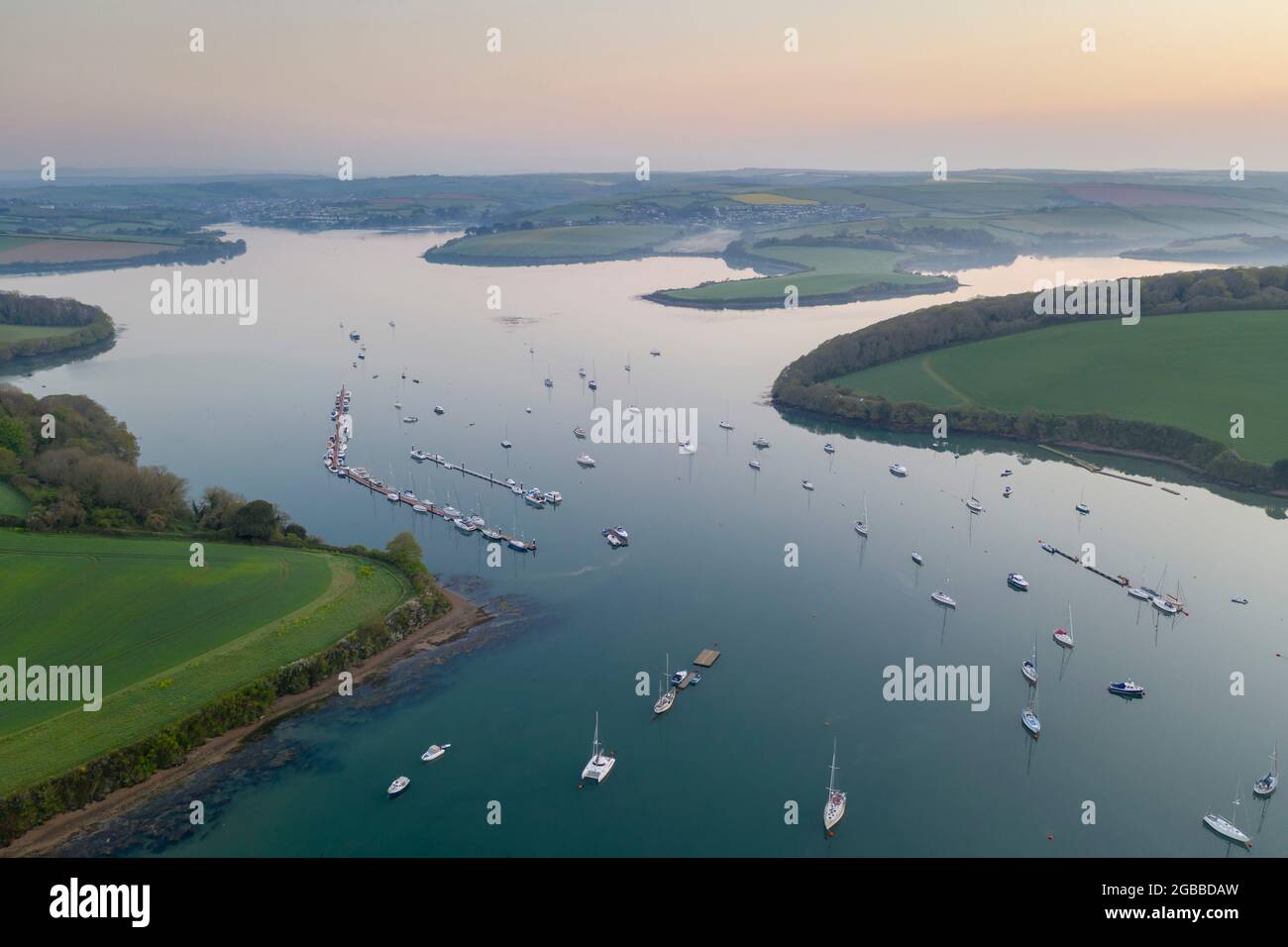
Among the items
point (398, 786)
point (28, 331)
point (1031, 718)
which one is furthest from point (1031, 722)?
point (28, 331)

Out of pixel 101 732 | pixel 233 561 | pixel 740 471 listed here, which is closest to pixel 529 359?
pixel 740 471

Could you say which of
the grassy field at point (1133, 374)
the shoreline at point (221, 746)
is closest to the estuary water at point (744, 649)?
the shoreline at point (221, 746)

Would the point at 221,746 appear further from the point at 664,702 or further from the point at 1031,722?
the point at 1031,722

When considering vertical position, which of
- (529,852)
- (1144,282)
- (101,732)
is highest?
(1144,282)

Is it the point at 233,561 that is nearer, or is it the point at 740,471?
the point at 233,561

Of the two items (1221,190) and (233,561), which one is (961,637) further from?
(1221,190)

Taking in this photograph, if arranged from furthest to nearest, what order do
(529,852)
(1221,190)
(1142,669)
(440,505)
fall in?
(1221,190) < (440,505) < (1142,669) < (529,852)
